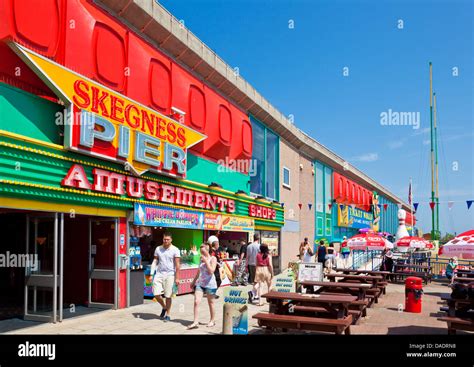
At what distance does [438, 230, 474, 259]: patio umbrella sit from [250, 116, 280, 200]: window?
13.6m

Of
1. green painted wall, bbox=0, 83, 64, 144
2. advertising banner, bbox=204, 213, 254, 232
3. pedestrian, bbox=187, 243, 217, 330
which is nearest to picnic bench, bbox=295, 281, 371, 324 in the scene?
pedestrian, bbox=187, 243, 217, 330

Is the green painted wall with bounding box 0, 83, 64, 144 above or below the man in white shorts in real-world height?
above

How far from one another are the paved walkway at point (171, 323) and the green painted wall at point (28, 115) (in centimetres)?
392

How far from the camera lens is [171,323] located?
32.1ft

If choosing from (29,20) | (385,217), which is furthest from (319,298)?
(385,217)

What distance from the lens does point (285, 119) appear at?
1090 inches

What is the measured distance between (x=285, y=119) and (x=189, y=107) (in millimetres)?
12635

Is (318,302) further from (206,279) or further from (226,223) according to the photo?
(226,223)

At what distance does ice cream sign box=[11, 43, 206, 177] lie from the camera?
31.7ft

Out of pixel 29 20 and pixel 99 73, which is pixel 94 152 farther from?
pixel 29 20

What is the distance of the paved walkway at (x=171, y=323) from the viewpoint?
8.97 metres

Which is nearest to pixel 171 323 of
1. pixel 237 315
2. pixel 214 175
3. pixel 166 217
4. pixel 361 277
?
pixel 237 315

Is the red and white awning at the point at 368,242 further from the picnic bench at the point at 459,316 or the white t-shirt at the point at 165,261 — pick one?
the white t-shirt at the point at 165,261

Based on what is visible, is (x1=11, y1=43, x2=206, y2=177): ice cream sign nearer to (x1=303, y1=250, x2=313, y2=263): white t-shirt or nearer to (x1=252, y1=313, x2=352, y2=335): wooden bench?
(x1=252, y1=313, x2=352, y2=335): wooden bench
